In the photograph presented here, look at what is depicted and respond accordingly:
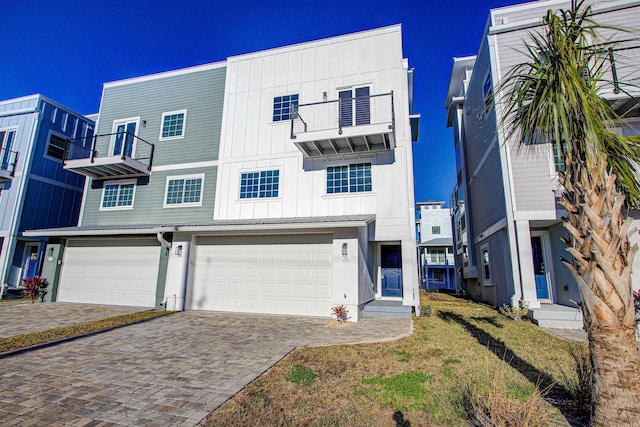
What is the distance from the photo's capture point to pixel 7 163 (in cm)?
1531

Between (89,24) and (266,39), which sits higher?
(266,39)

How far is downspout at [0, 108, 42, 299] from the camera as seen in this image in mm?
14430

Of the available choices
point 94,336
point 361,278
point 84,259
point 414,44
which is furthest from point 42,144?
point 414,44

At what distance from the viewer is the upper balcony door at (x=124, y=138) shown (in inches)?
541

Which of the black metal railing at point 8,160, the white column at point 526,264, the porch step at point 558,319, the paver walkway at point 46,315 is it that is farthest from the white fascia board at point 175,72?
the porch step at point 558,319

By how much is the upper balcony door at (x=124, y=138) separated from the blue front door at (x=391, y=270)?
12135 millimetres

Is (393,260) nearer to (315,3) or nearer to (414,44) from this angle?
(414,44)

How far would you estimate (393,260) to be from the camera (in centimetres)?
1128

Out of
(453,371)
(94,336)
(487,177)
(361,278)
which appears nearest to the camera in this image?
(453,371)

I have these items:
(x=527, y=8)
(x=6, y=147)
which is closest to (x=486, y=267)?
(x=527, y=8)

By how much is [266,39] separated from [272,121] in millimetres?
4297

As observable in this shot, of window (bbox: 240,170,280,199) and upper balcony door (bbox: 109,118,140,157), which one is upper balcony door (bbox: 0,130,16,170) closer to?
upper balcony door (bbox: 109,118,140,157)

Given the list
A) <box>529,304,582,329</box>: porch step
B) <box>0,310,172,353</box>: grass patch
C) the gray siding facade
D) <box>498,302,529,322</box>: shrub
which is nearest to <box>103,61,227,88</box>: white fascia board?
the gray siding facade

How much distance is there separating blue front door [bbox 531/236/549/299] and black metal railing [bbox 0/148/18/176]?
24.0 metres
